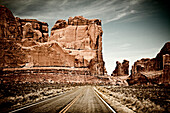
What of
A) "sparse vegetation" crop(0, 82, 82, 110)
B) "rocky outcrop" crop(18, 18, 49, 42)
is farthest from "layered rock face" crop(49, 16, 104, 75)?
"sparse vegetation" crop(0, 82, 82, 110)

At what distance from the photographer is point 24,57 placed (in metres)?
83.2

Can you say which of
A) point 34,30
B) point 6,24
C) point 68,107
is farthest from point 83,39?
point 68,107

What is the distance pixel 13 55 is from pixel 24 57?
623 centimetres

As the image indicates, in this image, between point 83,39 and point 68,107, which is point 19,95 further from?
point 83,39

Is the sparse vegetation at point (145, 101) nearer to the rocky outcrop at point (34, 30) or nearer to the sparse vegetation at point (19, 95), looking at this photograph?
the sparse vegetation at point (19, 95)

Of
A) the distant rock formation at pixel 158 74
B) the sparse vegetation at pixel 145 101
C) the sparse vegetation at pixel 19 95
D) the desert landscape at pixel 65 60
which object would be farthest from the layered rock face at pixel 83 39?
the sparse vegetation at pixel 145 101

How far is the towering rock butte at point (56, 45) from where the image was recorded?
266 feet

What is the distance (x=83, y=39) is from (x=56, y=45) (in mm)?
31608

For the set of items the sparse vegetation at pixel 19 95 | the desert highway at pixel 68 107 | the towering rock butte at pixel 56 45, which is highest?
the towering rock butte at pixel 56 45

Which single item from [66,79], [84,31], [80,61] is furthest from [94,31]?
[66,79]

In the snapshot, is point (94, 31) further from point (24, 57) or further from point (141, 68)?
point (24, 57)

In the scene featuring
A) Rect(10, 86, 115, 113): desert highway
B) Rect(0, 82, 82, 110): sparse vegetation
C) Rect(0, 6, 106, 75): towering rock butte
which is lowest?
Rect(0, 82, 82, 110): sparse vegetation

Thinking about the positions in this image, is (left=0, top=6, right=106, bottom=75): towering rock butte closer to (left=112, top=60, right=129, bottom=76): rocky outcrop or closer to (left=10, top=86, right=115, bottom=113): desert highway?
(left=112, top=60, right=129, bottom=76): rocky outcrop

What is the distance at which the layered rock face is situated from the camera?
101 m
